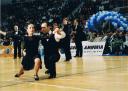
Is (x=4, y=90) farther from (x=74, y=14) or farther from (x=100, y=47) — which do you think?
(x=74, y=14)

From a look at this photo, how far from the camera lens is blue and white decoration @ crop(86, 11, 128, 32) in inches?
877

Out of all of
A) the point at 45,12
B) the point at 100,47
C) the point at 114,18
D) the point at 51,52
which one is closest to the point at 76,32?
the point at 100,47

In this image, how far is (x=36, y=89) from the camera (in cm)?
768

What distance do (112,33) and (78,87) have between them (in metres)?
13.7

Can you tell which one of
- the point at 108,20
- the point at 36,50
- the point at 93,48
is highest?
→ the point at 108,20

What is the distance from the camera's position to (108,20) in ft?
74.3

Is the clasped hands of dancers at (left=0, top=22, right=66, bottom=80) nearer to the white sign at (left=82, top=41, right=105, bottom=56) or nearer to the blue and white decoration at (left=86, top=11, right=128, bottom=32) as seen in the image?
the white sign at (left=82, top=41, right=105, bottom=56)

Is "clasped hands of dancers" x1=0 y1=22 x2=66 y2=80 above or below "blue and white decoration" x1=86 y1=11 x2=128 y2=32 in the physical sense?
below

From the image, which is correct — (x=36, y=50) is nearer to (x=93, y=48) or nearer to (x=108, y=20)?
(x=93, y=48)

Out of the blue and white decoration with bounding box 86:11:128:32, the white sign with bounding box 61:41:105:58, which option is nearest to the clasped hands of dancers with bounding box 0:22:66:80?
the white sign with bounding box 61:41:105:58

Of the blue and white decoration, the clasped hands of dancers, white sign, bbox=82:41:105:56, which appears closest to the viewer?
the clasped hands of dancers

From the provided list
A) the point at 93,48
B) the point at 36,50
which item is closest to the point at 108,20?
the point at 93,48

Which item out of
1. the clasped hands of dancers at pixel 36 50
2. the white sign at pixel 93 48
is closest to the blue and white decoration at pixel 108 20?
the white sign at pixel 93 48

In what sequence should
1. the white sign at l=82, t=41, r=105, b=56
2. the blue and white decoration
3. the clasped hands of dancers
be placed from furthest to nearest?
the blue and white decoration
the white sign at l=82, t=41, r=105, b=56
the clasped hands of dancers
